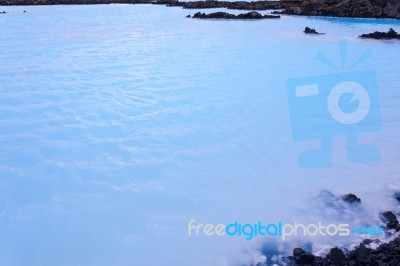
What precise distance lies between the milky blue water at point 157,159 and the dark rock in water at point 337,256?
0.97 feet

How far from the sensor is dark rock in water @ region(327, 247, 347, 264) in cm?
293

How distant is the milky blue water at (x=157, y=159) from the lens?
3.39 metres

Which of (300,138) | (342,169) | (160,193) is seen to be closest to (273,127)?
(300,138)

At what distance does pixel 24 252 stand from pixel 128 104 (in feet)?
13.4

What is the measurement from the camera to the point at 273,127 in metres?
5.93

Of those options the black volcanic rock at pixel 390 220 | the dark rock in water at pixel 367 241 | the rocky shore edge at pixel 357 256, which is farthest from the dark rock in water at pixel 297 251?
the black volcanic rock at pixel 390 220

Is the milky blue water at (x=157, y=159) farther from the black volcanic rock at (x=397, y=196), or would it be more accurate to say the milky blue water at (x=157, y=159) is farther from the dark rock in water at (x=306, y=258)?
the dark rock in water at (x=306, y=258)

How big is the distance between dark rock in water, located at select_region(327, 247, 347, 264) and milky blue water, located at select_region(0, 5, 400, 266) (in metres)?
0.30

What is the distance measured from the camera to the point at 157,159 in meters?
4.88

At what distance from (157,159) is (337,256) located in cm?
262

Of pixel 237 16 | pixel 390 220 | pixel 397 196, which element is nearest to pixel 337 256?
pixel 390 220

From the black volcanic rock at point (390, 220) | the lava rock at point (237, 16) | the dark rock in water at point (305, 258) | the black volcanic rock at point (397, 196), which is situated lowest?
the dark rock in water at point (305, 258)

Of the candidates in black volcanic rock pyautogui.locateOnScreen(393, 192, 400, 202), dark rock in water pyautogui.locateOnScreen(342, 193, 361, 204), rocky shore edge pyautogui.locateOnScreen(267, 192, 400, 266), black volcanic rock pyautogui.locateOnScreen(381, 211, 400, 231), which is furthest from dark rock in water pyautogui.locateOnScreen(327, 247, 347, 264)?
black volcanic rock pyautogui.locateOnScreen(393, 192, 400, 202)

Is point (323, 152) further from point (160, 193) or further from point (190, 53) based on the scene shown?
point (190, 53)
